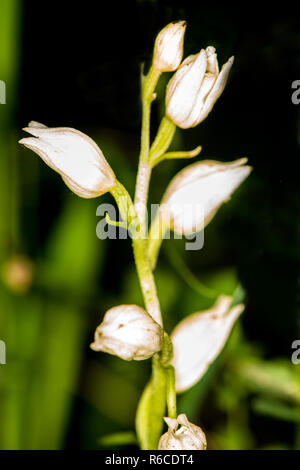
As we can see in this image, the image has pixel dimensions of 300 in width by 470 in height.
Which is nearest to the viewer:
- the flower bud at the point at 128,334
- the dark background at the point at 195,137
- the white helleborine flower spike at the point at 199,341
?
the flower bud at the point at 128,334

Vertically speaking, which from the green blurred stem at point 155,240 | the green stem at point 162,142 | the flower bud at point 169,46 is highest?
the flower bud at point 169,46

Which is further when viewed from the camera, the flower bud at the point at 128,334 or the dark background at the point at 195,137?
the dark background at the point at 195,137

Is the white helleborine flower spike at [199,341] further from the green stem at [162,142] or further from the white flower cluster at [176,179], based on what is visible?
the green stem at [162,142]

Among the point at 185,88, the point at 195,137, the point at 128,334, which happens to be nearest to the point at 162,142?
the point at 185,88

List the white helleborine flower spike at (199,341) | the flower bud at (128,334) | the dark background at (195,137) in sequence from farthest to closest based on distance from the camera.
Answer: the dark background at (195,137) → the white helleborine flower spike at (199,341) → the flower bud at (128,334)

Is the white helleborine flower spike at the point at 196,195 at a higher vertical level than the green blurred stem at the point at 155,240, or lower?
higher

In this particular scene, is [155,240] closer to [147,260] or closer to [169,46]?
[147,260]

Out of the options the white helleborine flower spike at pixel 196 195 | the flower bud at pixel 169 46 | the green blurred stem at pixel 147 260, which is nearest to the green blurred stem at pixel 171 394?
the green blurred stem at pixel 147 260
